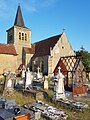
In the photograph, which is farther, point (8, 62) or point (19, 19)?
point (19, 19)

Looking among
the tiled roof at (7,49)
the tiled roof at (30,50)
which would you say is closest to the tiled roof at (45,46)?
the tiled roof at (30,50)

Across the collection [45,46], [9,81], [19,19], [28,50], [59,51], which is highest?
[19,19]

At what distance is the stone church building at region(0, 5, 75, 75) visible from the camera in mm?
28266

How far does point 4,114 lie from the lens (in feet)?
17.6

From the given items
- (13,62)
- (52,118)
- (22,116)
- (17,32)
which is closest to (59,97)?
(52,118)

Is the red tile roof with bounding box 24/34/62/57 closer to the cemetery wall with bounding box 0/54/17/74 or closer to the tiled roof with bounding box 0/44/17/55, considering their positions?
the tiled roof with bounding box 0/44/17/55

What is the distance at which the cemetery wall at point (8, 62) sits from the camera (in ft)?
95.9

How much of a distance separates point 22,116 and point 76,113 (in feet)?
10.7

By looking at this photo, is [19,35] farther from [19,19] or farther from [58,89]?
[58,89]

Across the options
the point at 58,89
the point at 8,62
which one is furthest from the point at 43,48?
the point at 58,89

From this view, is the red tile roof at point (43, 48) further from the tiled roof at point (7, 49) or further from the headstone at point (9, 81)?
the headstone at point (9, 81)

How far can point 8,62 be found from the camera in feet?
98.0

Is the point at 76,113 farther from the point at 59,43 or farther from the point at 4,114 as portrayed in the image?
the point at 59,43

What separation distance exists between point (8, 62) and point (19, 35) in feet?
23.8
